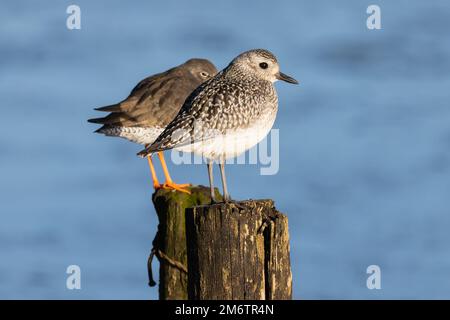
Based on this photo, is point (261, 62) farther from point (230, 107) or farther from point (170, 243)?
point (170, 243)

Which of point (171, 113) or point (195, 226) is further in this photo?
point (171, 113)

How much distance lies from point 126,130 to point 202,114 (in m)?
5.46

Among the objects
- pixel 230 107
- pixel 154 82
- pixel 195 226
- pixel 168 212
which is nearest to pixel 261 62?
pixel 230 107

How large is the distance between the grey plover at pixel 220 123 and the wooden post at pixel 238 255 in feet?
7.39

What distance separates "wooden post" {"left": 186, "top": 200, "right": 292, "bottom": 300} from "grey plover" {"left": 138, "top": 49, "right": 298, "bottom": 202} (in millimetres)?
2252

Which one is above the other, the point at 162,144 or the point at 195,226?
the point at 162,144

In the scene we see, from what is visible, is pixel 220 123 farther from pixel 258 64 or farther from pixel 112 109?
pixel 112 109

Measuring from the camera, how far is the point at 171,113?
15.7 m

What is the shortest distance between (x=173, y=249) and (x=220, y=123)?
1490 mm

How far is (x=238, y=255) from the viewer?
7.68m

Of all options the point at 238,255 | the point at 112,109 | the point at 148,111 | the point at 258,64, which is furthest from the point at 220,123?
the point at 112,109

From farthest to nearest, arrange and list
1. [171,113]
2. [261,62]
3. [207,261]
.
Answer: [171,113] → [261,62] → [207,261]

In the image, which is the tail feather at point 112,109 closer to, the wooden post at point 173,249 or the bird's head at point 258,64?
the bird's head at point 258,64

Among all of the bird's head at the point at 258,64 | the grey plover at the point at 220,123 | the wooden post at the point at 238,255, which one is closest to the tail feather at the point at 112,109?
the bird's head at the point at 258,64
